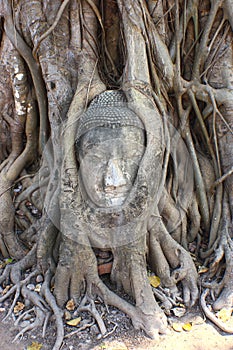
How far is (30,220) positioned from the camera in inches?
129

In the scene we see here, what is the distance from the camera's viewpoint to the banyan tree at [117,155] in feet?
8.21

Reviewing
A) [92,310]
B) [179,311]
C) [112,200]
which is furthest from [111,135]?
[179,311]

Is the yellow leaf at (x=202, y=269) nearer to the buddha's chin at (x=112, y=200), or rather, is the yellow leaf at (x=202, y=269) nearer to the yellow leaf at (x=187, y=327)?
the yellow leaf at (x=187, y=327)

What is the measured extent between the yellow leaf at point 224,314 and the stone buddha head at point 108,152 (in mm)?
1110

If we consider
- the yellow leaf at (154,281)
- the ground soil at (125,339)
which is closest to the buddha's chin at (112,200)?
the yellow leaf at (154,281)

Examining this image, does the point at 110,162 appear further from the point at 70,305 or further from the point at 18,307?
the point at 18,307

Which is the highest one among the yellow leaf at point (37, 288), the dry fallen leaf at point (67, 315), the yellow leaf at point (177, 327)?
the yellow leaf at point (37, 288)

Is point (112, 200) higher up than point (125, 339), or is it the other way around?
point (112, 200)

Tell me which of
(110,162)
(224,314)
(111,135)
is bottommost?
(224,314)

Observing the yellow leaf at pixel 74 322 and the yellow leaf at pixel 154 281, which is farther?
the yellow leaf at pixel 154 281

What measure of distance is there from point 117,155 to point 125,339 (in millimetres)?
1355

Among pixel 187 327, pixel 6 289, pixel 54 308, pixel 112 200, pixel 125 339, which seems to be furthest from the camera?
pixel 6 289

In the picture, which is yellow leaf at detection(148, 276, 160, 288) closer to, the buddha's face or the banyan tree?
the banyan tree

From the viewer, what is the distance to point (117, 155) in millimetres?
2588
